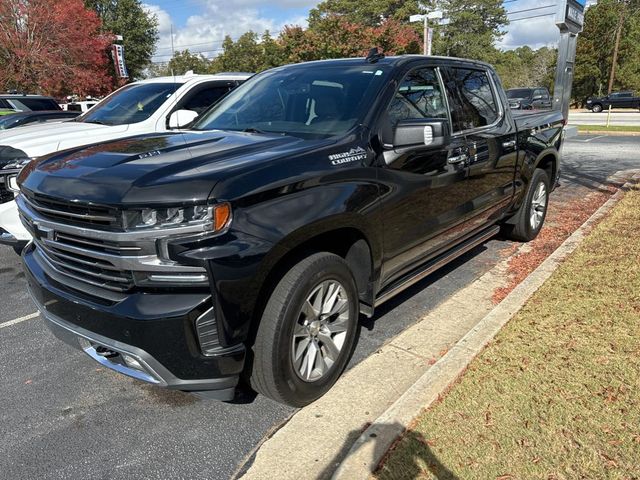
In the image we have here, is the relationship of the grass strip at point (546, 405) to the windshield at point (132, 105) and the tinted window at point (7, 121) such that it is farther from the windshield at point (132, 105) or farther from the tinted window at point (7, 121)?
the tinted window at point (7, 121)

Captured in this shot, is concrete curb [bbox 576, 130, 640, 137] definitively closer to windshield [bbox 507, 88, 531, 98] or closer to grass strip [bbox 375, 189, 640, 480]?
windshield [bbox 507, 88, 531, 98]

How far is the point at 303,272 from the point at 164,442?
1.17 metres

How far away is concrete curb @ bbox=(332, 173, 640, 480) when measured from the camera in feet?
7.82

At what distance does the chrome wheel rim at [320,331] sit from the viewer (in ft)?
9.07

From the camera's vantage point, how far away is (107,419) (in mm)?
2906

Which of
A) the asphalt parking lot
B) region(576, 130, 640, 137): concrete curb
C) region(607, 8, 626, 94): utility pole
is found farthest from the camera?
region(607, 8, 626, 94): utility pole

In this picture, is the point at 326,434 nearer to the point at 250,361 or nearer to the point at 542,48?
the point at 250,361

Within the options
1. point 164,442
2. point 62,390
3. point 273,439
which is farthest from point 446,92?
point 62,390

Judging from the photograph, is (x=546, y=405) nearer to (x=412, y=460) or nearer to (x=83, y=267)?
(x=412, y=460)

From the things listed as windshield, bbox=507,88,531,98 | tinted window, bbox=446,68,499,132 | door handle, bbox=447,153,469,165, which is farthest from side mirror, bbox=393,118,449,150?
windshield, bbox=507,88,531,98

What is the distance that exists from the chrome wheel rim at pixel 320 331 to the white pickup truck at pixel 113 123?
7.94ft

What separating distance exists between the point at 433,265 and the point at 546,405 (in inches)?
57.7

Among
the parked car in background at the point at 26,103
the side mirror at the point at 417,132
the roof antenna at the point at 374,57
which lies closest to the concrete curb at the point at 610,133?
the parked car in background at the point at 26,103

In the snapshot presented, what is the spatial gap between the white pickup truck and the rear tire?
3565mm
